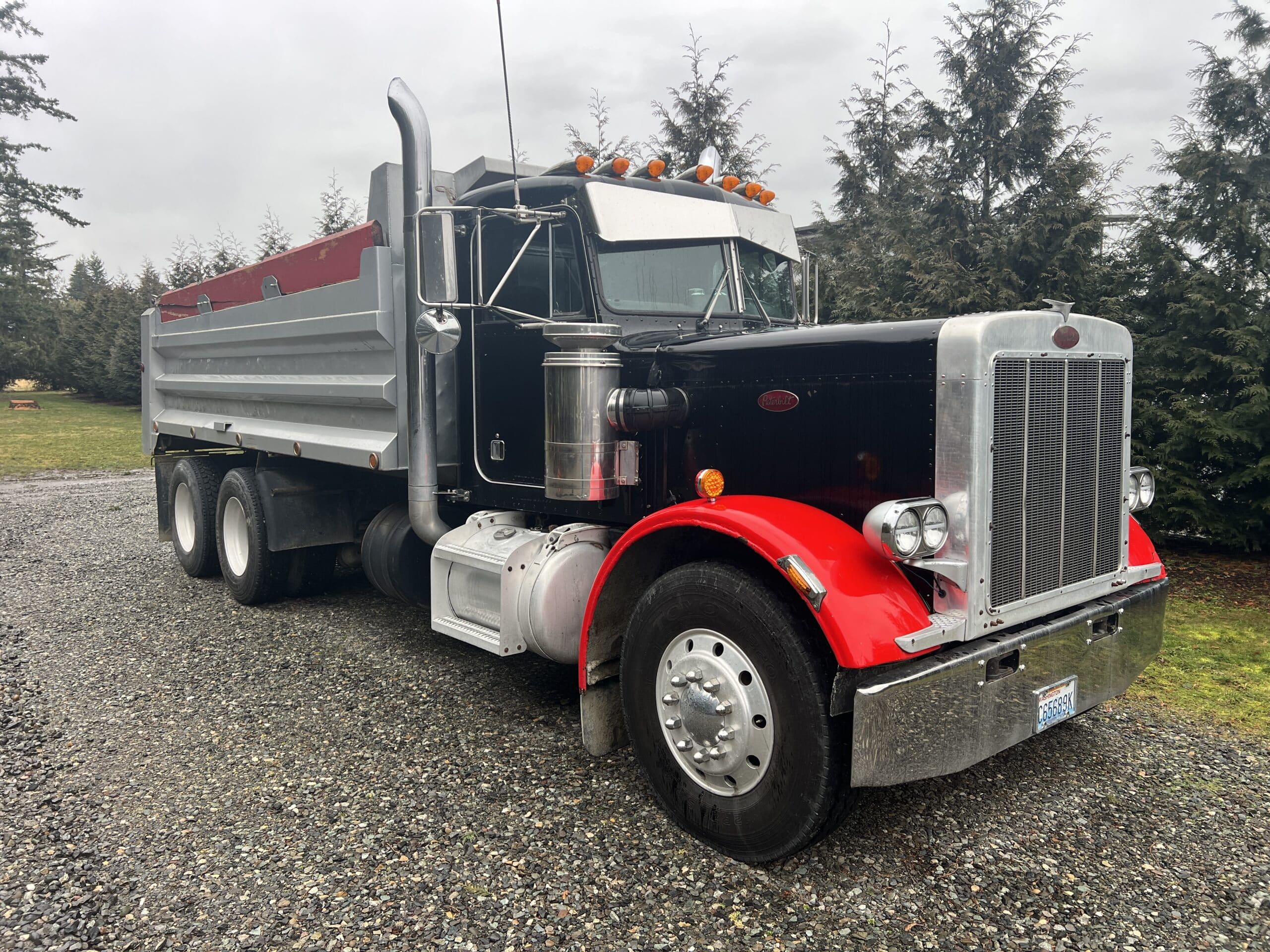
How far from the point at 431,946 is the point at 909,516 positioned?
6.44 ft

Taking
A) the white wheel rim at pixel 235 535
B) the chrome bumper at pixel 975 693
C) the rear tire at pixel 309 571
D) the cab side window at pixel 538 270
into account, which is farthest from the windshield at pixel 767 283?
the white wheel rim at pixel 235 535

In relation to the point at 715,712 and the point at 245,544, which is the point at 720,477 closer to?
the point at 715,712

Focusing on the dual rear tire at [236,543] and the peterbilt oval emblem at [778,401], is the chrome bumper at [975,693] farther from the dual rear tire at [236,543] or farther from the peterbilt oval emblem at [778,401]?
the dual rear tire at [236,543]

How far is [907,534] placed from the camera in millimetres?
3002

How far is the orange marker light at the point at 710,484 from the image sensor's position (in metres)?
3.53

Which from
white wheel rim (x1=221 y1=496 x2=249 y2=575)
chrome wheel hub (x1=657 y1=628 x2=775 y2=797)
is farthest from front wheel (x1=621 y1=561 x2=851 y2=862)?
white wheel rim (x1=221 y1=496 x2=249 y2=575)

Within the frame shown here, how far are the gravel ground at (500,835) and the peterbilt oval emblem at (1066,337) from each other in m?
1.79

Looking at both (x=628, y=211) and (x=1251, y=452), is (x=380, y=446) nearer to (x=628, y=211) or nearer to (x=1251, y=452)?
(x=628, y=211)

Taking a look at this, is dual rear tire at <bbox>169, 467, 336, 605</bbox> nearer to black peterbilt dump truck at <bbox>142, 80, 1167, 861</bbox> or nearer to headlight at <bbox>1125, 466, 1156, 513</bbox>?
black peterbilt dump truck at <bbox>142, 80, 1167, 861</bbox>

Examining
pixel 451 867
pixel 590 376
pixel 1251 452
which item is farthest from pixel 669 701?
pixel 1251 452

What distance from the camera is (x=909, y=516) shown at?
3.01m

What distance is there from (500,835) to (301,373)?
3742 millimetres

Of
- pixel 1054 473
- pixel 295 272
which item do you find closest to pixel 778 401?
pixel 1054 473

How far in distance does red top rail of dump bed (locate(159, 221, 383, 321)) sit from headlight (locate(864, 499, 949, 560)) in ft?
11.3
